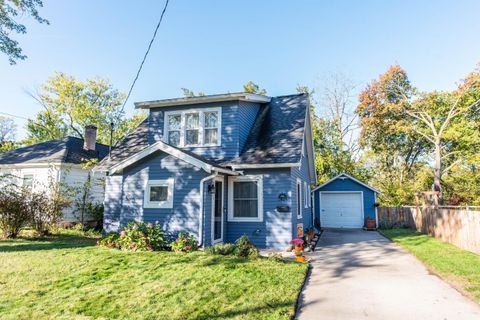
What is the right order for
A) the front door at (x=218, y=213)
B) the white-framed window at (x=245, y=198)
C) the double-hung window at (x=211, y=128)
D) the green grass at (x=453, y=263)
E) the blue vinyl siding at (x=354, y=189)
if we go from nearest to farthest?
the green grass at (x=453, y=263)
the front door at (x=218, y=213)
the white-framed window at (x=245, y=198)
the double-hung window at (x=211, y=128)
the blue vinyl siding at (x=354, y=189)

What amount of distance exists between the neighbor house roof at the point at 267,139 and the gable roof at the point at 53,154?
464cm

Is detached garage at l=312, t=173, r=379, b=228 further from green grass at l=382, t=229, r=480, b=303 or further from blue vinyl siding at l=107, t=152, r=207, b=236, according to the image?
blue vinyl siding at l=107, t=152, r=207, b=236

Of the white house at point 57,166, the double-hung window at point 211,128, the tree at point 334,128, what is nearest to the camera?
the double-hung window at point 211,128

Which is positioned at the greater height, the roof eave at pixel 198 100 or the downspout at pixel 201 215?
the roof eave at pixel 198 100

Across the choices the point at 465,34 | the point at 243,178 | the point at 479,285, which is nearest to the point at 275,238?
the point at 243,178

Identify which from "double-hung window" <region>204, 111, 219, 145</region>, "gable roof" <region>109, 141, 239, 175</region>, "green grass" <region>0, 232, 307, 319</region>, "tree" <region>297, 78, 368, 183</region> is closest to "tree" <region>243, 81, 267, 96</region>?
"tree" <region>297, 78, 368, 183</region>

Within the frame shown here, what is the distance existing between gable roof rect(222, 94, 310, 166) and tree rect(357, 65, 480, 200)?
15.3m

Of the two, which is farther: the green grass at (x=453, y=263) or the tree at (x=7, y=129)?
the tree at (x=7, y=129)

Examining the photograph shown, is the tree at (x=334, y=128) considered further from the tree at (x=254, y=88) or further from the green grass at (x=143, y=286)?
the green grass at (x=143, y=286)

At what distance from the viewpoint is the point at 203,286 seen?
5.28 meters

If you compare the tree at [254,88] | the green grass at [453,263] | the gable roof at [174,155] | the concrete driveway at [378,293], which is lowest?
the concrete driveway at [378,293]

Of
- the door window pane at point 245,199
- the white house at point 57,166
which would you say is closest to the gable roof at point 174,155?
the door window pane at point 245,199

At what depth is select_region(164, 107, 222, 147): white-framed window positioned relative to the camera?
1134 centimetres

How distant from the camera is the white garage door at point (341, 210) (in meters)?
17.6
